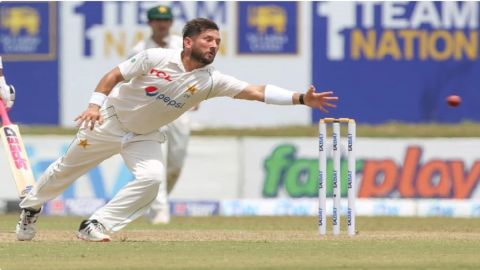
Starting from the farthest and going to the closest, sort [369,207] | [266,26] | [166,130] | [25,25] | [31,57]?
[31,57] < [25,25] < [266,26] < [369,207] < [166,130]

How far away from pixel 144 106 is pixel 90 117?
19.2 inches

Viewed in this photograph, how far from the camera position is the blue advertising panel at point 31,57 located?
1622 cm

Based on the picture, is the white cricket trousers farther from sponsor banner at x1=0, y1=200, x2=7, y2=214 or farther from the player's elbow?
sponsor banner at x1=0, y1=200, x2=7, y2=214

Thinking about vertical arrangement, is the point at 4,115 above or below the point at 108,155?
above

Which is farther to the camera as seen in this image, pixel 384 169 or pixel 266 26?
pixel 266 26

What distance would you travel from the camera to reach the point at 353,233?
29.0 feet

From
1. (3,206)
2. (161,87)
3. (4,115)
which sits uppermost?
(161,87)

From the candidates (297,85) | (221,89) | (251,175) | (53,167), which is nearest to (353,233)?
(221,89)

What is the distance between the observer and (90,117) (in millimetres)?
7906

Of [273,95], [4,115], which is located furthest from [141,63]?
[4,115]

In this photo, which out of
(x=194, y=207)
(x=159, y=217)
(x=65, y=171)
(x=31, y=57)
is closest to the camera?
(x=65, y=171)

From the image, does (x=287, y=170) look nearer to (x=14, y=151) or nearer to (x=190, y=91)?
(x=14, y=151)

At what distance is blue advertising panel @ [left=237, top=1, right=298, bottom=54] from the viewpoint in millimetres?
15945

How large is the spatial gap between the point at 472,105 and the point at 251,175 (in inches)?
147
